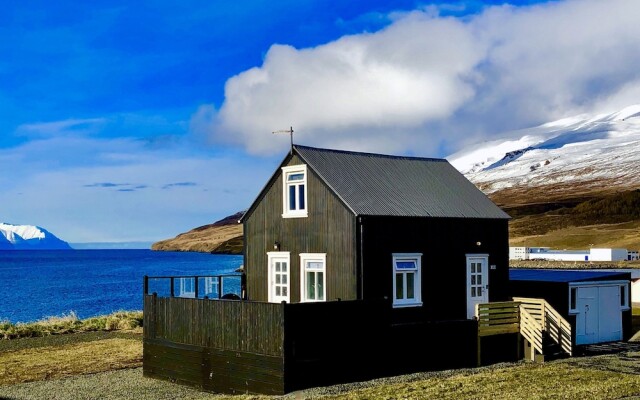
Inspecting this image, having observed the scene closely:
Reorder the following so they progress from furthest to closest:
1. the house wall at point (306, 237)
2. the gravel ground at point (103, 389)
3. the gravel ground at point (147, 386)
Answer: the house wall at point (306, 237)
the gravel ground at point (103, 389)
the gravel ground at point (147, 386)

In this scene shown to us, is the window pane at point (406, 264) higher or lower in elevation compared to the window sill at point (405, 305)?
higher

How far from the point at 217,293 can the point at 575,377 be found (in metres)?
13.2

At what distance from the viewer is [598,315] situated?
103 feet

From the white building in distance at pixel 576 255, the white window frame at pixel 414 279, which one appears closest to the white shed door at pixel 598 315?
the white window frame at pixel 414 279

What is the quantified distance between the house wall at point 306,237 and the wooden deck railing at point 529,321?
4746 millimetres

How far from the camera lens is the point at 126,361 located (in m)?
28.6

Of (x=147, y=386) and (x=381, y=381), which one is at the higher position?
(x=381, y=381)

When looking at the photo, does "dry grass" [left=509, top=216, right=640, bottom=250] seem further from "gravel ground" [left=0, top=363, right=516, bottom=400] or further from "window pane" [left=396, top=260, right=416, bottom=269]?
"gravel ground" [left=0, top=363, right=516, bottom=400]

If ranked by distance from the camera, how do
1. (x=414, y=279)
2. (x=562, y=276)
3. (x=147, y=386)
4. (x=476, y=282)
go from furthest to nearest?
1. (x=562, y=276)
2. (x=476, y=282)
3. (x=414, y=279)
4. (x=147, y=386)

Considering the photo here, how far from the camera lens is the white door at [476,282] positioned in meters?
28.4

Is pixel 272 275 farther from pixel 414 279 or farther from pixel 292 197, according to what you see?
pixel 414 279

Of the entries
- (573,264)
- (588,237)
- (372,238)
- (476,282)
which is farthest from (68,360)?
(588,237)

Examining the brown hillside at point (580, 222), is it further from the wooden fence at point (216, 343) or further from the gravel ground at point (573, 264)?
the wooden fence at point (216, 343)

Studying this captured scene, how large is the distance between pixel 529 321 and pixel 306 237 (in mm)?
7788
